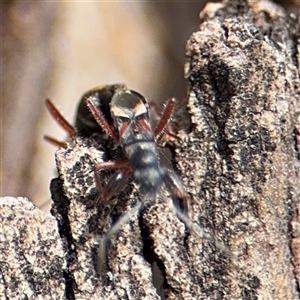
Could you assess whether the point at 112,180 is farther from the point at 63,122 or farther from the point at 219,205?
the point at 63,122

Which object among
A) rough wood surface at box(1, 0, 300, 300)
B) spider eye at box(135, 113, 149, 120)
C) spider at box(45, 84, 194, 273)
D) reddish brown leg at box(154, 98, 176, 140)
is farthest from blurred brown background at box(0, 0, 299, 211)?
rough wood surface at box(1, 0, 300, 300)

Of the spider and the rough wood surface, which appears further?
the spider

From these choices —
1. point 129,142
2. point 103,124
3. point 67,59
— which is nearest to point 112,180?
point 129,142

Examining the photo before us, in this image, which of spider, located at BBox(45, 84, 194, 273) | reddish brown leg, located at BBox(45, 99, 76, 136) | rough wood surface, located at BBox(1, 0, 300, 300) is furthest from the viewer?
reddish brown leg, located at BBox(45, 99, 76, 136)

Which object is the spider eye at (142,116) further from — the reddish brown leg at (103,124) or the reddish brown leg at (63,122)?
the reddish brown leg at (63,122)

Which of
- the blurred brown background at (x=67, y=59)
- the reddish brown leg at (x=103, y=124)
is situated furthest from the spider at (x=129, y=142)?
the blurred brown background at (x=67, y=59)

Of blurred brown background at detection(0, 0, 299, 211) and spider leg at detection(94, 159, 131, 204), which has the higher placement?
blurred brown background at detection(0, 0, 299, 211)

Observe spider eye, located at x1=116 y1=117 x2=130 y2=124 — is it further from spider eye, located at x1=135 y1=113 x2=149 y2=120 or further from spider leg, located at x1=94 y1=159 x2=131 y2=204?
spider leg, located at x1=94 y1=159 x2=131 y2=204
